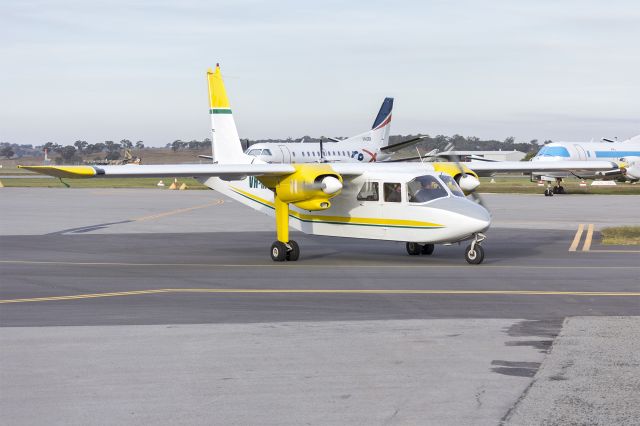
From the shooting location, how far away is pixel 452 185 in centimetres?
2416

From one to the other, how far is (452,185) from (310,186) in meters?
3.63

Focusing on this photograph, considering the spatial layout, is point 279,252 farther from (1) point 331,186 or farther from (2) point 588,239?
(2) point 588,239

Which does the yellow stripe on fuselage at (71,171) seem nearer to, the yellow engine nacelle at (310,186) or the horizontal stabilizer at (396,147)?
the yellow engine nacelle at (310,186)

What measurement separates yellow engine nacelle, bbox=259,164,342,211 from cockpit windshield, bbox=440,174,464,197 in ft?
8.73

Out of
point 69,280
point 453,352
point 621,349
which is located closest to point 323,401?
point 453,352

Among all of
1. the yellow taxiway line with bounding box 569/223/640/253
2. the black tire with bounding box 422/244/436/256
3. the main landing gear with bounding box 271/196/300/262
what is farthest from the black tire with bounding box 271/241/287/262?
the yellow taxiway line with bounding box 569/223/640/253

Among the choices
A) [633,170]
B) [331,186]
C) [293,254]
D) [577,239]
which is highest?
[331,186]

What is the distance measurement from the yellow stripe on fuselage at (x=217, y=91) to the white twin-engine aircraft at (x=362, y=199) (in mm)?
4874

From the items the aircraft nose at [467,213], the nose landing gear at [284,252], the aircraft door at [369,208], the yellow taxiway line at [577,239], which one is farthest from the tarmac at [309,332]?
the aircraft nose at [467,213]

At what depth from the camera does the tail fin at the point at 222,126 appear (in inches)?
1179

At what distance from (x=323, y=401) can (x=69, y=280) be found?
1201 cm

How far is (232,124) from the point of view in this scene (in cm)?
3003

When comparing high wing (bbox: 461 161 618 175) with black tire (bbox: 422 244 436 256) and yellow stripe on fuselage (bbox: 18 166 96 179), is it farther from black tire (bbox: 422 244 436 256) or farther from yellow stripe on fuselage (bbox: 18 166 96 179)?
yellow stripe on fuselage (bbox: 18 166 96 179)

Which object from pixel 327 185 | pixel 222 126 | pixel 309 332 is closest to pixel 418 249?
pixel 327 185
